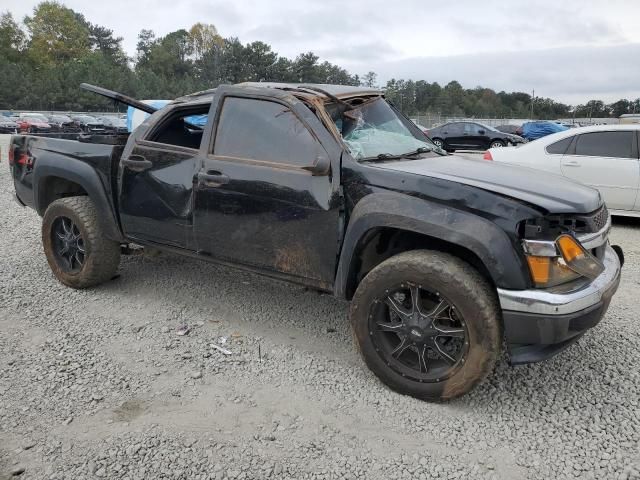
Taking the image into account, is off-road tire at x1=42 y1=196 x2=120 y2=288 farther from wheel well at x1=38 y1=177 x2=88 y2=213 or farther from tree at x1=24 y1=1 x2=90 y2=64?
tree at x1=24 y1=1 x2=90 y2=64

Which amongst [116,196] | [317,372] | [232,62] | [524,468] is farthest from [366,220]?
[232,62]

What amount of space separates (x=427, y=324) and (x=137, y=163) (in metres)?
2.59

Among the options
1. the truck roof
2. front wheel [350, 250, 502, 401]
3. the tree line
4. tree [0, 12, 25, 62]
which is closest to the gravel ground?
front wheel [350, 250, 502, 401]

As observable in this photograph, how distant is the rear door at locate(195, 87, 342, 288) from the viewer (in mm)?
3344

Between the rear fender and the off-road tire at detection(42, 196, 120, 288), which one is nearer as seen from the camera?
the rear fender

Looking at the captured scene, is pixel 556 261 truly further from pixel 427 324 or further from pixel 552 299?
pixel 427 324

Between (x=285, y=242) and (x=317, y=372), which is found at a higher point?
(x=285, y=242)

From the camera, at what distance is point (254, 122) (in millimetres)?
3672

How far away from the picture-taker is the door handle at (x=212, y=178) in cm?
366

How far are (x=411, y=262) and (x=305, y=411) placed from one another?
105 cm

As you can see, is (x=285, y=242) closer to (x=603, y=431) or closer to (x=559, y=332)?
(x=559, y=332)

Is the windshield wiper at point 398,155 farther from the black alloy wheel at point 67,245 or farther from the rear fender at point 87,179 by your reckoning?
the black alloy wheel at point 67,245

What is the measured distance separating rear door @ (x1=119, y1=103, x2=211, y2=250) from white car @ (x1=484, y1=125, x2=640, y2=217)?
5591 millimetres

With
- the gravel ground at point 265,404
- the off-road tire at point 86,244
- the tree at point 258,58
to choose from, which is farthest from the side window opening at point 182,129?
the tree at point 258,58
